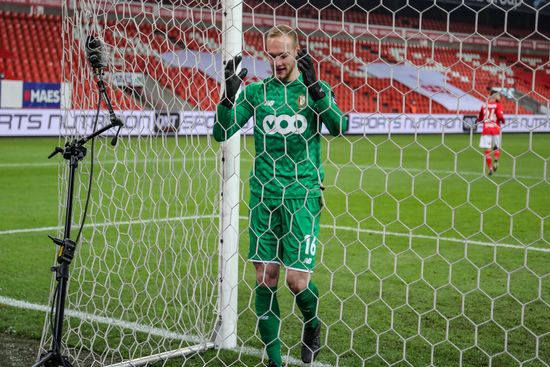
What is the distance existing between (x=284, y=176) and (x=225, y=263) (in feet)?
2.30

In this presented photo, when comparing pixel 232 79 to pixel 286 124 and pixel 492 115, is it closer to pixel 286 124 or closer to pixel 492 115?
pixel 286 124

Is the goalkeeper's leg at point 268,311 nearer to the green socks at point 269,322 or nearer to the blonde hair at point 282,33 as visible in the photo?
the green socks at point 269,322

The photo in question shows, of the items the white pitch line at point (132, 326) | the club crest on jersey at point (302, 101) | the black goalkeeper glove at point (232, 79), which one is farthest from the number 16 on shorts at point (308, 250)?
the white pitch line at point (132, 326)

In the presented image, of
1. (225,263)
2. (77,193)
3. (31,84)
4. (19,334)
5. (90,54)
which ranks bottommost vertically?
(19,334)

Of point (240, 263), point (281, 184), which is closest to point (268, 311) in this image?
point (281, 184)

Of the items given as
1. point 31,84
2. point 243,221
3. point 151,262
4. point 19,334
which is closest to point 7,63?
point 31,84

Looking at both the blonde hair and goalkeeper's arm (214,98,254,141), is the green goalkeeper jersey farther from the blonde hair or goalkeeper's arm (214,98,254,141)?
the blonde hair

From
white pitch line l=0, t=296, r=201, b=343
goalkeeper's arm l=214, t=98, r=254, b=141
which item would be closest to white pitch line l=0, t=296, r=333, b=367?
white pitch line l=0, t=296, r=201, b=343

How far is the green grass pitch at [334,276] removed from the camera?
13.4ft

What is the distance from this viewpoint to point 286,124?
3.70 m

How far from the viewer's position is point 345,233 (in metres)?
7.73

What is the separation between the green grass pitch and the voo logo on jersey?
0.52ft

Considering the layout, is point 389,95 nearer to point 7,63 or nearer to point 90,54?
point 7,63

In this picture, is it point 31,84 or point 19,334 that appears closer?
point 19,334
